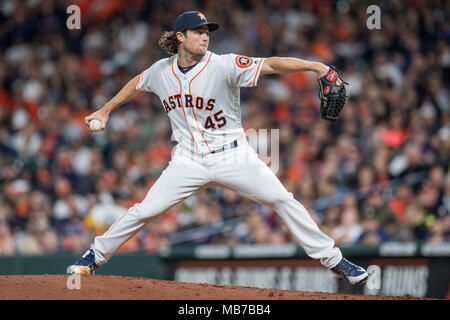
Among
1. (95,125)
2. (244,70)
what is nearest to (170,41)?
(244,70)

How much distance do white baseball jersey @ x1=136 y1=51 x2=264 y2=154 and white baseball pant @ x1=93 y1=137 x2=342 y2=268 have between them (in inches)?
4.5

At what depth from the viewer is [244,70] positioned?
4.84 m

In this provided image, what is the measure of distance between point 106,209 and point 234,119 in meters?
5.25

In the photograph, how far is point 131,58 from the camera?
1263 centimetres

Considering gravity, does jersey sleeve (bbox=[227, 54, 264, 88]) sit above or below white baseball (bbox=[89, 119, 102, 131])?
above

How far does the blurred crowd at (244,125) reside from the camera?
29.0ft

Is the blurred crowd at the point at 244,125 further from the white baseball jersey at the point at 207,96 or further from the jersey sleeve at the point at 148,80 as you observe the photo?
the jersey sleeve at the point at 148,80

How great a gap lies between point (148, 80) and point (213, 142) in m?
0.73

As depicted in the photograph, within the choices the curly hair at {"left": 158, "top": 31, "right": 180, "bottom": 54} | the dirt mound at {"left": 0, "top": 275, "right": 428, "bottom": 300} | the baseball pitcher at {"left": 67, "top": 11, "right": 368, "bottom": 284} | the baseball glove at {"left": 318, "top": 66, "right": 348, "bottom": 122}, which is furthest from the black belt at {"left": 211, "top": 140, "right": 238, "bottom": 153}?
the dirt mound at {"left": 0, "top": 275, "right": 428, "bottom": 300}

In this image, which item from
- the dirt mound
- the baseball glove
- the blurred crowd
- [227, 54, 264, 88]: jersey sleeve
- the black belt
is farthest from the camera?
the blurred crowd

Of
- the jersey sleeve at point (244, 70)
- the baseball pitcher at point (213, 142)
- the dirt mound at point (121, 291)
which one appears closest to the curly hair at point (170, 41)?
the baseball pitcher at point (213, 142)

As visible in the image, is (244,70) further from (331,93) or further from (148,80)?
(148,80)

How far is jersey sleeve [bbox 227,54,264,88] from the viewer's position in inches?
190

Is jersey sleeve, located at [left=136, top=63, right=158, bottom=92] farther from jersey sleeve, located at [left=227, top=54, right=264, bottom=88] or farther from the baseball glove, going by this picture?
the baseball glove
